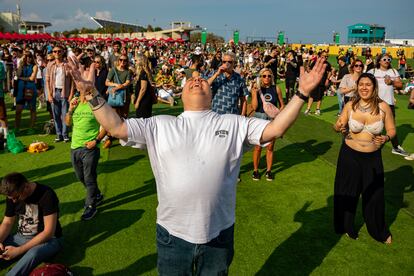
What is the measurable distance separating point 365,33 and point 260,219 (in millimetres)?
105298

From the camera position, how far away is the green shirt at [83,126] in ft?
16.0

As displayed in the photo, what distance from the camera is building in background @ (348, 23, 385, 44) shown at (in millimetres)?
90938

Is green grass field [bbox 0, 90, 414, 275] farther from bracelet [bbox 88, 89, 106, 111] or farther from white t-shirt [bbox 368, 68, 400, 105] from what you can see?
bracelet [bbox 88, 89, 106, 111]

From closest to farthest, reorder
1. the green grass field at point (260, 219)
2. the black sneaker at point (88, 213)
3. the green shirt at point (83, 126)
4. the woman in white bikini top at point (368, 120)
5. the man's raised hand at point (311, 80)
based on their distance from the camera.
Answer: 1. the man's raised hand at point (311, 80)
2. the green grass field at point (260, 219)
3. the woman in white bikini top at point (368, 120)
4. the green shirt at point (83, 126)
5. the black sneaker at point (88, 213)

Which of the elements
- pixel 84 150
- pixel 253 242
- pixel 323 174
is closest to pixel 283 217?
pixel 253 242

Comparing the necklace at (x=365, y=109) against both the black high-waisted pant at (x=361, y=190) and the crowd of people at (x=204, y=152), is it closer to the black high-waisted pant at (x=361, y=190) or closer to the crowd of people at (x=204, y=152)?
the crowd of people at (x=204, y=152)

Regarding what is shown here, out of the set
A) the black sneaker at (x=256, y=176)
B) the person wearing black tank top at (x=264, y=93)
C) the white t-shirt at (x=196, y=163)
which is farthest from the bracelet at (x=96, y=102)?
the black sneaker at (x=256, y=176)

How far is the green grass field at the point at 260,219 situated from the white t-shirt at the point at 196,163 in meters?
1.84

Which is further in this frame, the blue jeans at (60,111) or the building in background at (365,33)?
the building in background at (365,33)

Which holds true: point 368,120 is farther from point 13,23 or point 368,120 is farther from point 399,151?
point 13,23

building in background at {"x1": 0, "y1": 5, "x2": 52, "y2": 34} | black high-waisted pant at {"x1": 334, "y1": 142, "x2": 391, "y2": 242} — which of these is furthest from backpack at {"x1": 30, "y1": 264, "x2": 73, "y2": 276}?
building in background at {"x1": 0, "y1": 5, "x2": 52, "y2": 34}

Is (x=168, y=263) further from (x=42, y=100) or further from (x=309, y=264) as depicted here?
(x=42, y=100)

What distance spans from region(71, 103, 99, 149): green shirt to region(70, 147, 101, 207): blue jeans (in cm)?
11

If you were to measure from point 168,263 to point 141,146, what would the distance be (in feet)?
2.74
